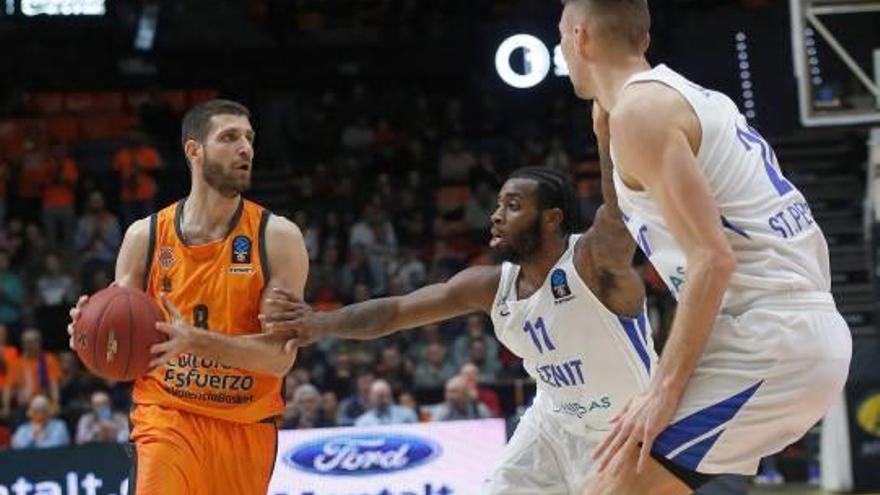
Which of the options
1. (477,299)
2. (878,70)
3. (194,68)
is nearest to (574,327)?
(477,299)

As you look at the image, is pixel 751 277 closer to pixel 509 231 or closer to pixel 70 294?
pixel 509 231

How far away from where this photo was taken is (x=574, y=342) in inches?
212

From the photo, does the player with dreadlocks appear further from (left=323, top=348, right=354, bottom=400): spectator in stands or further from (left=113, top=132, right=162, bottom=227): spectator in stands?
(left=113, top=132, right=162, bottom=227): spectator in stands

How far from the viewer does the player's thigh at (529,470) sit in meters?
5.39

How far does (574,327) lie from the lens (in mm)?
5379

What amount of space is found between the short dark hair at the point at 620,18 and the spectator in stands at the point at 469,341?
9.45 metres

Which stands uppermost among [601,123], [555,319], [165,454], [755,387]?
[601,123]

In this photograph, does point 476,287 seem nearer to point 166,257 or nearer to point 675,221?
point 166,257

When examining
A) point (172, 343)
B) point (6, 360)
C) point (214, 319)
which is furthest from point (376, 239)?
point (172, 343)

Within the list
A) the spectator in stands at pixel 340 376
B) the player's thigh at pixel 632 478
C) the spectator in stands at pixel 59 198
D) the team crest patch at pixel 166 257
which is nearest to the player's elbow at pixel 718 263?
the player's thigh at pixel 632 478

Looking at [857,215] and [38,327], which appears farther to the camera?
[857,215]

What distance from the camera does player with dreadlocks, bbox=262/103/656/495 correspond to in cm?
534

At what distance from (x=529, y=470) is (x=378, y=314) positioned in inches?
31.4

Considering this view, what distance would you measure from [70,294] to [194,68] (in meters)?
5.98
